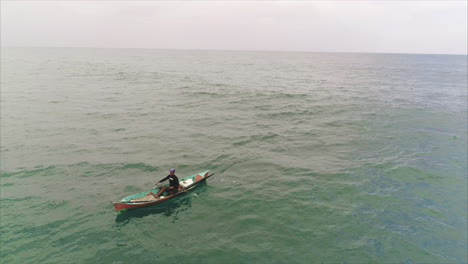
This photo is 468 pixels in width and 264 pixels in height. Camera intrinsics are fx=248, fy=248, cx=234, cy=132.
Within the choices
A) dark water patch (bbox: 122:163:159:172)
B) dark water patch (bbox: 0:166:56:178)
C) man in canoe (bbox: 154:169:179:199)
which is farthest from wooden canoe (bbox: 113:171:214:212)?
dark water patch (bbox: 0:166:56:178)

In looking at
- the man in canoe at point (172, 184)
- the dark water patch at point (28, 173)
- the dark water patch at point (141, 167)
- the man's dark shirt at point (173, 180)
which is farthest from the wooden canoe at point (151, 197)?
the dark water patch at point (28, 173)

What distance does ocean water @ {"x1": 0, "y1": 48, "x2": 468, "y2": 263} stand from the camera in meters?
13.9

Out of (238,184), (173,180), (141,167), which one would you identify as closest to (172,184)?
(173,180)

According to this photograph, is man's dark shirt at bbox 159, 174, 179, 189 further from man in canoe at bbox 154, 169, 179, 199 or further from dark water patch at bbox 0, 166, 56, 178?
dark water patch at bbox 0, 166, 56, 178

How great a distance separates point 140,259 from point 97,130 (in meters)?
23.5

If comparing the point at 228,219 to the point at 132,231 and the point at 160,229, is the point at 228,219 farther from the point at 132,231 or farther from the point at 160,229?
the point at 132,231

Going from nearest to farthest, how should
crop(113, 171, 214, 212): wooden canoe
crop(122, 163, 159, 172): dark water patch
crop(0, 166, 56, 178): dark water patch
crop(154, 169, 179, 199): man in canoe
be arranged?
crop(113, 171, 214, 212): wooden canoe, crop(154, 169, 179, 199): man in canoe, crop(0, 166, 56, 178): dark water patch, crop(122, 163, 159, 172): dark water patch

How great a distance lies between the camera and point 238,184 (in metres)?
20.5

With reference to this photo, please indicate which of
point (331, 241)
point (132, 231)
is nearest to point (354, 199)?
point (331, 241)

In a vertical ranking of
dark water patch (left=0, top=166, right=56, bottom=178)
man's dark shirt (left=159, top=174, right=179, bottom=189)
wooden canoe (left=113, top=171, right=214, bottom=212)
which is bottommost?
dark water patch (left=0, top=166, right=56, bottom=178)

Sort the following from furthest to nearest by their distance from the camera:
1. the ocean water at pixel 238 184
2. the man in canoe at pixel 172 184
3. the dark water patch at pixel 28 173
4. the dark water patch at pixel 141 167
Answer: the dark water patch at pixel 141 167 → the dark water patch at pixel 28 173 → the man in canoe at pixel 172 184 → the ocean water at pixel 238 184

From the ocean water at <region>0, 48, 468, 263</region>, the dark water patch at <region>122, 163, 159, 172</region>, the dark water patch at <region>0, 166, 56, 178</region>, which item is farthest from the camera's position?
the dark water patch at <region>122, 163, 159, 172</region>

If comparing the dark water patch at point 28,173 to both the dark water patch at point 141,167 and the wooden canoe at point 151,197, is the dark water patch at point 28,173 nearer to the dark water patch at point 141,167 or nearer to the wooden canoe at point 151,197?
the dark water patch at point 141,167

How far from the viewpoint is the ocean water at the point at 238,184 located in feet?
45.6
